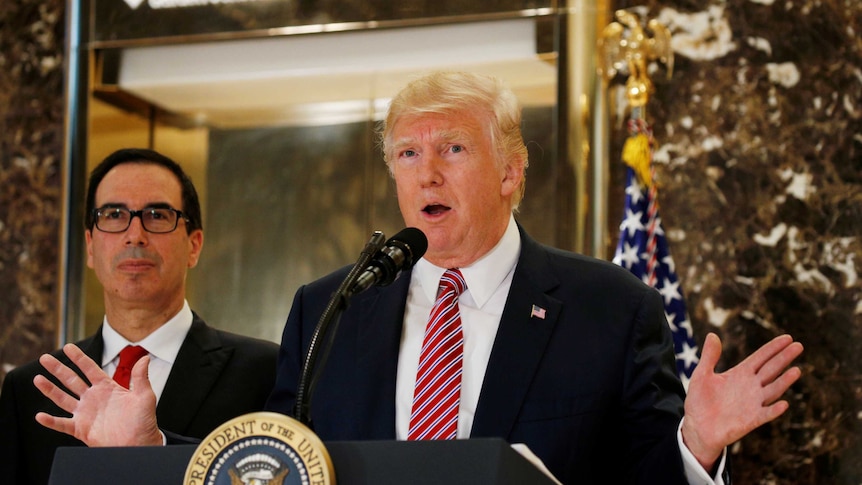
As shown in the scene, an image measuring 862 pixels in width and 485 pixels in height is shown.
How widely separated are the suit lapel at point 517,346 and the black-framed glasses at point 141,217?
1.29 meters

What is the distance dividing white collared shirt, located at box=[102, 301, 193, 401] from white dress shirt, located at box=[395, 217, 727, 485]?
0.97 metres

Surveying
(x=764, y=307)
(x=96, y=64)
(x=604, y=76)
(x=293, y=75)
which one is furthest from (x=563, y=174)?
(x=96, y=64)

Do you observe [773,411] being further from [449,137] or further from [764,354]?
[449,137]

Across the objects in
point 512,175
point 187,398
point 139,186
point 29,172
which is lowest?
point 187,398

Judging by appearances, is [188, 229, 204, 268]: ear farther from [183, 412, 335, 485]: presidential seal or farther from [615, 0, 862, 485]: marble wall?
[183, 412, 335, 485]: presidential seal

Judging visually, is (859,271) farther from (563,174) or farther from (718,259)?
(563,174)

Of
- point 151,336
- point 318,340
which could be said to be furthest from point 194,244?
point 318,340

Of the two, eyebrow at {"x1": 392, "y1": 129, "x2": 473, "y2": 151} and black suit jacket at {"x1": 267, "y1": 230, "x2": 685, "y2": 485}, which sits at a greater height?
eyebrow at {"x1": 392, "y1": 129, "x2": 473, "y2": 151}

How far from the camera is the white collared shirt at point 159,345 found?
347cm

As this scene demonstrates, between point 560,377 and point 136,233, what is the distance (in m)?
1.53

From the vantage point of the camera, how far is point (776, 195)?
4641 mm

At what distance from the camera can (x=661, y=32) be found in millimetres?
4684

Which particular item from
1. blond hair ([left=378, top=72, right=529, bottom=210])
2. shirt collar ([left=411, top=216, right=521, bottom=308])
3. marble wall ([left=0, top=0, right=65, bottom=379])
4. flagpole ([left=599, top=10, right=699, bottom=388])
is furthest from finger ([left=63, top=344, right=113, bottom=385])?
marble wall ([left=0, top=0, right=65, bottom=379])

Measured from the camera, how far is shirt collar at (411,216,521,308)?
2779 millimetres
